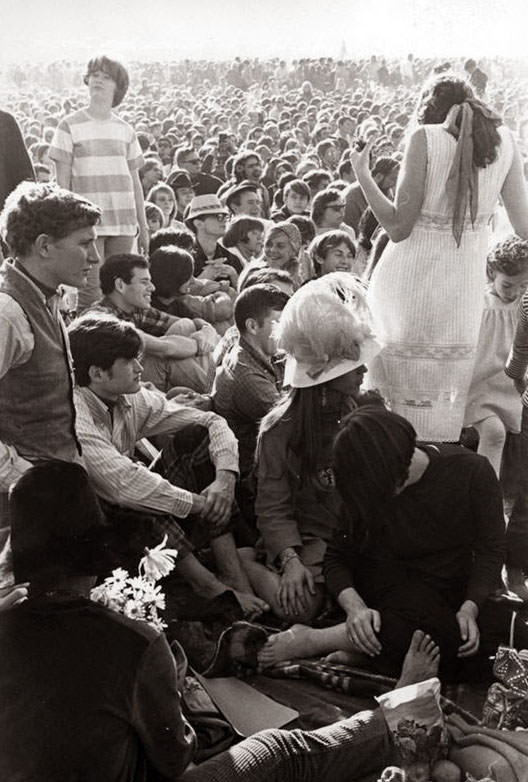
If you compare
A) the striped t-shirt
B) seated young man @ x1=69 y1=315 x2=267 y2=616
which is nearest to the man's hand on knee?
seated young man @ x1=69 y1=315 x2=267 y2=616

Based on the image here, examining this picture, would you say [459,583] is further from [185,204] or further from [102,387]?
[185,204]

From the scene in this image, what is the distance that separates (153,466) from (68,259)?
3.13 feet

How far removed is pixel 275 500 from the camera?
330 centimetres

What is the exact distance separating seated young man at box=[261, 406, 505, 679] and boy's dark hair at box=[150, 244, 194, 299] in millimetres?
2167

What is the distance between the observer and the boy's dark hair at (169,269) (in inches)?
185

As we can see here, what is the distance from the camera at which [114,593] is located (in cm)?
228

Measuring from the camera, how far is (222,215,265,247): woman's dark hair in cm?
621

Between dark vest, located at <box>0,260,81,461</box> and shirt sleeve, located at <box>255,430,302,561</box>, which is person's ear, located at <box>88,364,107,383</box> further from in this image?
shirt sleeve, located at <box>255,430,302,561</box>

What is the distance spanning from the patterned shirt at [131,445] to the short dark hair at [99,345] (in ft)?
0.30

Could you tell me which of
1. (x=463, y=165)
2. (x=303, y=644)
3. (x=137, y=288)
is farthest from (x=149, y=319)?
(x=303, y=644)

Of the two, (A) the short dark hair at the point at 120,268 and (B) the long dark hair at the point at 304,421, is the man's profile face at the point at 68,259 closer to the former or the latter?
(B) the long dark hair at the point at 304,421

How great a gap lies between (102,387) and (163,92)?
26.5m

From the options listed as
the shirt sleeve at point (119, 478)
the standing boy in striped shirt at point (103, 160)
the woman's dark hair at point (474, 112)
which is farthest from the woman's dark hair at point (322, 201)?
the shirt sleeve at point (119, 478)

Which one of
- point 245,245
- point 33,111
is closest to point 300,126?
point 33,111
